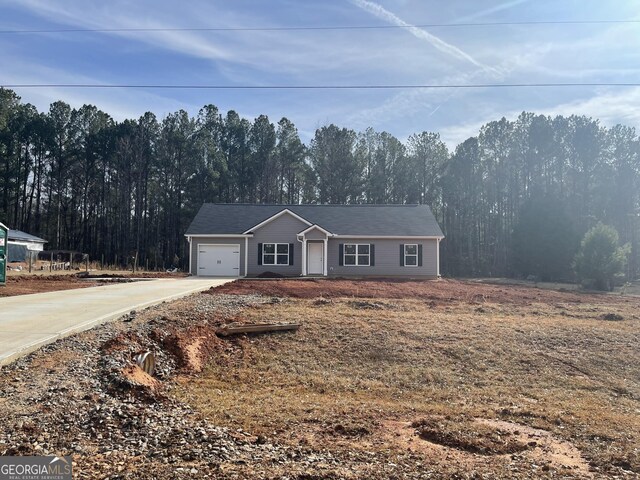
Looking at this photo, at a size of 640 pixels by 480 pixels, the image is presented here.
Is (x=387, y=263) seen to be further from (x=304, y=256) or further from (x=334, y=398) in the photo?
(x=334, y=398)

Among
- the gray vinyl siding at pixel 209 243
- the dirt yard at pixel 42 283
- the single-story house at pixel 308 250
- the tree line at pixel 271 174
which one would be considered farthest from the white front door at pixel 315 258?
the tree line at pixel 271 174

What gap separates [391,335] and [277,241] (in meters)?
18.5

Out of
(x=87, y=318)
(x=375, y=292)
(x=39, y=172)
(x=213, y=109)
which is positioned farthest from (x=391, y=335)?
(x=39, y=172)

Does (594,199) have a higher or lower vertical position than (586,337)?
higher

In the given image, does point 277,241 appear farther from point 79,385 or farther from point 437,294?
point 79,385

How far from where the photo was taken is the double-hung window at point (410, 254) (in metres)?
28.4

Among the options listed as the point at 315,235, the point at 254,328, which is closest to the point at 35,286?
the point at 254,328

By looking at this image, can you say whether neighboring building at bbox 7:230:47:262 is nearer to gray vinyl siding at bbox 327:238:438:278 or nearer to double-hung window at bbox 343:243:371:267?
gray vinyl siding at bbox 327:238:438:278

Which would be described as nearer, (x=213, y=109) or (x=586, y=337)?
(x=586, y=337)

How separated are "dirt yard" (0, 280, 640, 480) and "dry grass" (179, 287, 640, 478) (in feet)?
0.13

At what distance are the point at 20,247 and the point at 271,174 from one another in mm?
23447

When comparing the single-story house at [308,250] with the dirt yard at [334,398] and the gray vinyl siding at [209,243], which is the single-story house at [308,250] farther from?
the dirt yard at [334,398]

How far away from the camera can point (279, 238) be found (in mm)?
28297

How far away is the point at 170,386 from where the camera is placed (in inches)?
269
